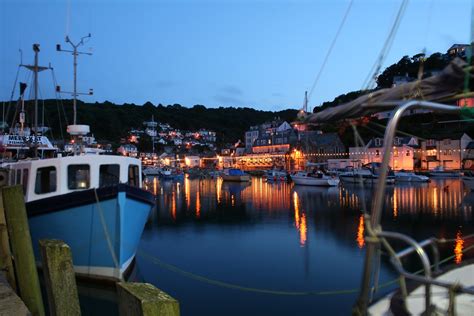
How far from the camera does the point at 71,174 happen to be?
14.0 m

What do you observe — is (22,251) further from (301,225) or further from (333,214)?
(333,214)

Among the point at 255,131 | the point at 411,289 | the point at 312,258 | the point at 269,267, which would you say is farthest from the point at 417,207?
the point at 255,131

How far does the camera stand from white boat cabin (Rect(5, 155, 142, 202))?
13.8 m

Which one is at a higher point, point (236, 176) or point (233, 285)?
point (236, 176)

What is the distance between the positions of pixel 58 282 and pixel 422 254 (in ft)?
20.6

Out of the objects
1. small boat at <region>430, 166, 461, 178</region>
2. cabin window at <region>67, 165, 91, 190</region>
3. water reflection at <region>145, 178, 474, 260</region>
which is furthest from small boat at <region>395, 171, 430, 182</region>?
cabin window at <region>67, 165, 91, 190</region>

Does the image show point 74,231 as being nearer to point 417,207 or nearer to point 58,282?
point 58,282

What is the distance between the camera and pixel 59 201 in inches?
511

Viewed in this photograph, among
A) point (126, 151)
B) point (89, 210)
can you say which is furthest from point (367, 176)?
point (89, 210)

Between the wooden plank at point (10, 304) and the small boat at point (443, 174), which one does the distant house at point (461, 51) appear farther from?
the small boat at point (443, 174)

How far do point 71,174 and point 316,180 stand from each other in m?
53.1

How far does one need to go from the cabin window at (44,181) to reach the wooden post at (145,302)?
10.7 m

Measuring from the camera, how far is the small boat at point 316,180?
6313cm

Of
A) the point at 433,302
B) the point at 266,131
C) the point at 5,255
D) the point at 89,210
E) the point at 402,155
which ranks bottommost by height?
the point at 5,255
